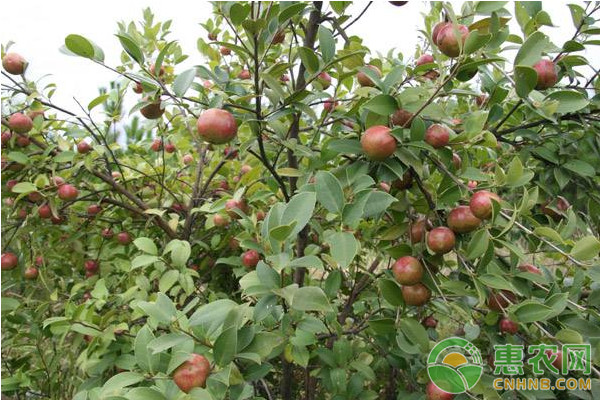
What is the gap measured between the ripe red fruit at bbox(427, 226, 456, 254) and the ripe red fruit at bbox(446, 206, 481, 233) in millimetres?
22

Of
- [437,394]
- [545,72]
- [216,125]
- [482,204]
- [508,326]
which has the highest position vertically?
[545,72]

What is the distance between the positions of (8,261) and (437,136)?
1.41 metres

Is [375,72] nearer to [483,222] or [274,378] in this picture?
[483,222]

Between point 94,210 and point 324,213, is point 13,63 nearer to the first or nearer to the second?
point 94,210

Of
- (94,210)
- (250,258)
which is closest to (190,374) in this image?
(250,258)

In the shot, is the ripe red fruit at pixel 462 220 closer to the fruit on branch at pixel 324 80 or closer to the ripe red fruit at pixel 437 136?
the ripe red fruit at pixel 437 136

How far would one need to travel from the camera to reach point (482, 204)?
845 millimetres

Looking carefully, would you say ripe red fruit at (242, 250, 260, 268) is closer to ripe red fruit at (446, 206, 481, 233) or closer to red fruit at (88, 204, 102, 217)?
ripe red fruit at (446, 206, 481, 233)

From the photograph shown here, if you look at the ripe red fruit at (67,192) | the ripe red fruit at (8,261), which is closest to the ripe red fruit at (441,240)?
the ripe red fruit at (67,192)

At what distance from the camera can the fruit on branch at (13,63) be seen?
1.49 meters

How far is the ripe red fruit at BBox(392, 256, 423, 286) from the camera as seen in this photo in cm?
90

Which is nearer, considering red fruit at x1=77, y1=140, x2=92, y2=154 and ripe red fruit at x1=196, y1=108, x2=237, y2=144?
ripe red fruit at x1=196, y1=108, x2=237, y2=144

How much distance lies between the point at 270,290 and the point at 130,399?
0.26m

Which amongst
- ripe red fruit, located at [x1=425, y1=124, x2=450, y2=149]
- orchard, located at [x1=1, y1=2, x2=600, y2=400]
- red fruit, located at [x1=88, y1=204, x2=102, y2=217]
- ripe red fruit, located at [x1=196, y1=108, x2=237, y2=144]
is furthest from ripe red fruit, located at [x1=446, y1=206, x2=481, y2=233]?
red fruit, located at [x1=88, y1=204, x2=102, y2=217]
